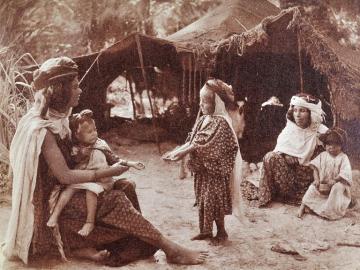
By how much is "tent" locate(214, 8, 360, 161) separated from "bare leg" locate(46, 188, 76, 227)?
2.53 metres

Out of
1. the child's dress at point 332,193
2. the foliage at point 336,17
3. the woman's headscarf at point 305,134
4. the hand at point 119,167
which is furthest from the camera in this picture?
the foliage at point 336,17

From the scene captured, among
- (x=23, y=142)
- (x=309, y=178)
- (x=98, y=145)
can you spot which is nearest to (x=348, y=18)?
(x=309, y=178)

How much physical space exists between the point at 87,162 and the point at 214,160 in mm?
930

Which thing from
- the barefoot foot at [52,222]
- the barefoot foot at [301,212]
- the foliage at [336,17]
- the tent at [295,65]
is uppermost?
the foliage at [336,17]

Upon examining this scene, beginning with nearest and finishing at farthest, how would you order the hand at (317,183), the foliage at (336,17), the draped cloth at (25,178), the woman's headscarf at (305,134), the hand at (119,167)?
the draped cloth at (25,178) → the hand at (119,167) → the hand at (317,183) → the woman's headscarf at (305,134) → the foliage at (336,17)

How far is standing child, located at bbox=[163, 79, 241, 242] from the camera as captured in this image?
3621 mm

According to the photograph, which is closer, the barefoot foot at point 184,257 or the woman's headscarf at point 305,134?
the barefoot foot at point 184,257

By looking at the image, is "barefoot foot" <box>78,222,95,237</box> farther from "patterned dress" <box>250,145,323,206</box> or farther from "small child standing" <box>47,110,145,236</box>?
"patterned dress" <box>250,145,323,206</box>

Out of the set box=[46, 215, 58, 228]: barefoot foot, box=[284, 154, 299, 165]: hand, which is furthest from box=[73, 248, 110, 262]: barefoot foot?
box=[284, 154, 299, 165]: hand

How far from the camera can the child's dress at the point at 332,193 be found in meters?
4.23

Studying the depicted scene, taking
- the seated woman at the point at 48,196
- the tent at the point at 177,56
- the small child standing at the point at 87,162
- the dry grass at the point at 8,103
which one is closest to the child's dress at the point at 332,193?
the seated woman at the point at 48,196

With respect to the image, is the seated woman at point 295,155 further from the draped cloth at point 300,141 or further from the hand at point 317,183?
the hand at point 317,183

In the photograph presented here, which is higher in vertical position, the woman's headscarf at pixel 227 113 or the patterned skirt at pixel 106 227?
the woman's headscarf at pixel 227 113

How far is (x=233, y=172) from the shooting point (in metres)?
3.74
